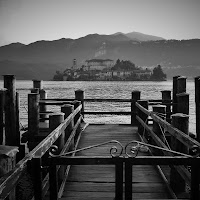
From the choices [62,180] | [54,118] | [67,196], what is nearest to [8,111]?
[54,118]

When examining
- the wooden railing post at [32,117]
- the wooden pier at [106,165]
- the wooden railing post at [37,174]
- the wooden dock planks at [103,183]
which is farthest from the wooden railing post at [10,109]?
the wooden railing post at [37,174]

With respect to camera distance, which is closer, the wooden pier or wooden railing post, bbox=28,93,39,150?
the wooden pier

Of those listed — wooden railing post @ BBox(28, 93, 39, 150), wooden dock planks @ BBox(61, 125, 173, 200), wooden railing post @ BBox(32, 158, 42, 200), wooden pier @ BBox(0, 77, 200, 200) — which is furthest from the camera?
wooden railing post @ BBox(28, 93, 39, 150)

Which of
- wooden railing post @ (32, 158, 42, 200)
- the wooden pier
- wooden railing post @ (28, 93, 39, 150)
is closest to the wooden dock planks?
the wooden pier

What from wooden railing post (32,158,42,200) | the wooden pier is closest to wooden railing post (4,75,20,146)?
the wooden pier

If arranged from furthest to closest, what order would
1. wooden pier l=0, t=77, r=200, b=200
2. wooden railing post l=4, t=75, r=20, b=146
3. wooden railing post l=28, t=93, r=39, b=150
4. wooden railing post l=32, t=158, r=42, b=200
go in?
1. wooden railing post l=28, t=93, r=39, b=150
2. wooden railing post l=4, t=75, r=20, b=146
3. wooden pier l=0, t=77, r=200, b=200
4. wooden railing post l=32, t=158, r=42, b=200

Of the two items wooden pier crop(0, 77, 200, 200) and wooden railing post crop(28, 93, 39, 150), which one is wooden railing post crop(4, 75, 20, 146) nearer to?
wooden pier crop(0, 77, 200, 200)

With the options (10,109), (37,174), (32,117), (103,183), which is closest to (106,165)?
(103,183)

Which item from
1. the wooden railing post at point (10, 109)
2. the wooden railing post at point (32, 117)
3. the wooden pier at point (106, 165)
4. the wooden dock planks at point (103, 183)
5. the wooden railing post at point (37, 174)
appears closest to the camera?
the wooden railing post at point (37, 174)

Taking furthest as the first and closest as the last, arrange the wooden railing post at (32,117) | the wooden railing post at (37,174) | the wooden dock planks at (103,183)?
the wooden railing post at (32,117) → the wooden dock planks at (103,183) → the wooden railing post at (37,174)

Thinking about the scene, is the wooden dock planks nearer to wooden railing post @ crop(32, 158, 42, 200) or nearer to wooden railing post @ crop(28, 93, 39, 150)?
wooden railing post @ crop(32, 158, 42, 200)

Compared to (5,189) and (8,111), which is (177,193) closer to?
(5,189)

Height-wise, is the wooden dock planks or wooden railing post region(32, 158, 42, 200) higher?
wooden railing post region(32, 158, 42, 200)

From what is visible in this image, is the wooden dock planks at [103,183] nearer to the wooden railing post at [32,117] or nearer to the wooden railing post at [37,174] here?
the wooden railing post at [37,174]
